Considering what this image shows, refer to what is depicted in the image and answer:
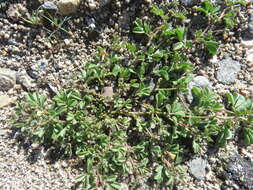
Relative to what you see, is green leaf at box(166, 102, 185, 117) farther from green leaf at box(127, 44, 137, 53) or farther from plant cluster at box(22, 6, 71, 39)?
plant cluster at box(22, 6, 71, 39)

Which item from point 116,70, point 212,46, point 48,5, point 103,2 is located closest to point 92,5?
point 103,2

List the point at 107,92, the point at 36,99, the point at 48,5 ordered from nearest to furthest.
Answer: the point at 36,99, the point at 48,5, the point at 107,92

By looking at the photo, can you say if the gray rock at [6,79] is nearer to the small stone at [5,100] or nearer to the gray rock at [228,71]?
the small stone at [5,100]

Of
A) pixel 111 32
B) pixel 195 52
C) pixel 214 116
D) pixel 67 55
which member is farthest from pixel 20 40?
pixel 214 116

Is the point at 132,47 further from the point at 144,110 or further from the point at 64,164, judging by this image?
the point at 64,164

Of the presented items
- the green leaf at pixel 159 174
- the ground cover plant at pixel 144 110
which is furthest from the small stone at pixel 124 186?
the green leaf at pixel 159 174

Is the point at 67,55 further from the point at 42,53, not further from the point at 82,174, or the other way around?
the point at 82,174

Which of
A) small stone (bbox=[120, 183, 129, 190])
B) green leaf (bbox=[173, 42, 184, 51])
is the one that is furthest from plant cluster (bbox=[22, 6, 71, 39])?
small stone (bbox=[120, 183, 129, 190])
